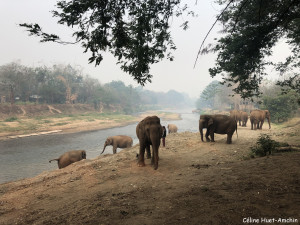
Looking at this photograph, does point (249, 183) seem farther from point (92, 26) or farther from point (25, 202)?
point (25, 202)

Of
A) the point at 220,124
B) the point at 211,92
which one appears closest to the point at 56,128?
the point at 220,124

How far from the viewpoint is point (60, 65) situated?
2633 inches

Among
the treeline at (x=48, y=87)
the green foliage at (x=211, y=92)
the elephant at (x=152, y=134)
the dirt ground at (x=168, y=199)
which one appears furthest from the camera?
the green foliage at (x=211, y=92)

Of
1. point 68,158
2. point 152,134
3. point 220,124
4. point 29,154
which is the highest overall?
point 152,134

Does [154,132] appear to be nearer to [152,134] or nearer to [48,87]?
[152,134]

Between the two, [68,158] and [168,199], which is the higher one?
[168,199]

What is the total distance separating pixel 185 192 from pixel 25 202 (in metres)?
4.53

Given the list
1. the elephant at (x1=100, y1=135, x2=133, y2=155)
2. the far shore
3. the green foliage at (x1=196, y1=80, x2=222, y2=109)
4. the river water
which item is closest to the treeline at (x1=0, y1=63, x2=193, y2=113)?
the far shore

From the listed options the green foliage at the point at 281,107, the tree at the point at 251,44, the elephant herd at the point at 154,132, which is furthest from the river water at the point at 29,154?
the green foliage at the point at 281,107

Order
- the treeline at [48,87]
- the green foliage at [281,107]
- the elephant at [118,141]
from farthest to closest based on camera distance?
1. the treeline at [48,87]
2. the green foliage at [281,107]
3. the elephant at [118,141]

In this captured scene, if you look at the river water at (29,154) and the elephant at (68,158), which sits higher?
the elephant at (68,158)

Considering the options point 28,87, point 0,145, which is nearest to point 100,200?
point 0,145

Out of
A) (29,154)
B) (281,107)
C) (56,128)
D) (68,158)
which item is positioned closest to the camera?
(68,158)

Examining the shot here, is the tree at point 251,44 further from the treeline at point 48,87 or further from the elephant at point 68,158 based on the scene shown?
the treeline at point 48,87
